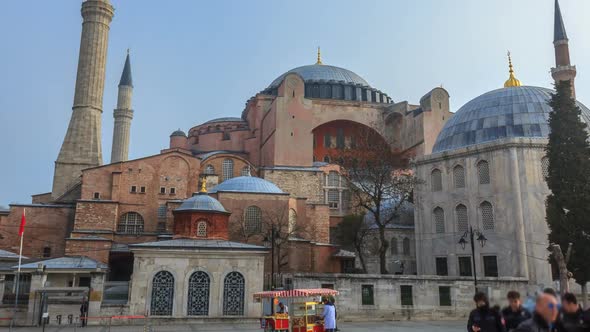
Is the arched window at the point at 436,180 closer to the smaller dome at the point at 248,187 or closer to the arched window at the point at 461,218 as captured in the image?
the arched window at the point at 461,218

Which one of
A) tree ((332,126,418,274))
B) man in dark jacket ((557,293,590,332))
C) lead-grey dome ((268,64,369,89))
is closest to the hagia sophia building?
tree ((332,126,418,274))

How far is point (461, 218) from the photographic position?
2330 cm

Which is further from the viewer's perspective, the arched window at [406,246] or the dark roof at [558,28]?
the arched window at [406,246]

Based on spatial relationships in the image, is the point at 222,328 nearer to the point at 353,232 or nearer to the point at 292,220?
the point at 292,220

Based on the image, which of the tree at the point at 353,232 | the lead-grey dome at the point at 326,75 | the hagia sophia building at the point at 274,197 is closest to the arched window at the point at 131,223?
the hagia sophia building at the point at 274,197

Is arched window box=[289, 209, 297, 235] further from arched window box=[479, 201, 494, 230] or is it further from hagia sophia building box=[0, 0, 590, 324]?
arched window box=[479, 201, 494, 230]

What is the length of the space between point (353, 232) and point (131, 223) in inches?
481

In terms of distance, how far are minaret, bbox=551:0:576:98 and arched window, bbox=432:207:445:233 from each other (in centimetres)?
992

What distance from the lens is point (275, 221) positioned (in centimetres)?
2625

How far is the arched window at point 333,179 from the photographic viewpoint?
1314 inches

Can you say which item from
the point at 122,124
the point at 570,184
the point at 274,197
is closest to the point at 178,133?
the point at 122,124

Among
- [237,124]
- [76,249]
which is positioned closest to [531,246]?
[76,249]

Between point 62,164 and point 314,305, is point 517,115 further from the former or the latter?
point 62,164

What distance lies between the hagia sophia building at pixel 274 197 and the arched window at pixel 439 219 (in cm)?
5
